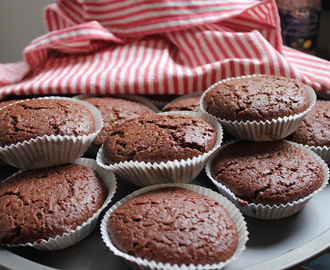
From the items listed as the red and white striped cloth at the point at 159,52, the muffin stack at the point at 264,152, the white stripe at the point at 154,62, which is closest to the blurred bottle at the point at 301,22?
the red and white striped cloth at the point at 159,52

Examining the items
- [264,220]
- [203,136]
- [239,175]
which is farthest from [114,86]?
[264,220]

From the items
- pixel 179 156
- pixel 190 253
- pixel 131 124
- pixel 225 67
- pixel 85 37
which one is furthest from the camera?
pixel 85 37

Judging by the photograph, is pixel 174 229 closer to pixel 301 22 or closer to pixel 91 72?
pixel 91 72

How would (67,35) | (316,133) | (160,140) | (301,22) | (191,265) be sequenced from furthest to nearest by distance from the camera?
1. (301,22)
2. (67,35)
3. (316,133)
4. (160,140)
5. (191,265)

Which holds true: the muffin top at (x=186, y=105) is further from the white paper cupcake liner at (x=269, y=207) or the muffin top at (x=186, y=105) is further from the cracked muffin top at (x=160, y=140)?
the white paper cupcake liner at (x=269, y=207)

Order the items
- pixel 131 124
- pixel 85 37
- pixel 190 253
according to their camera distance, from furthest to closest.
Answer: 1. pixel 85 37
2. pixel 131 124
3. pixel 190 253

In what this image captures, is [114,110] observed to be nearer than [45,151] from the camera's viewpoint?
No

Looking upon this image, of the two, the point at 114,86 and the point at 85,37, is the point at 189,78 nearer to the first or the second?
the point at 114,86

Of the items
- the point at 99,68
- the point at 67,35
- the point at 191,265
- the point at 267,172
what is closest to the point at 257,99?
the point at 267,172
